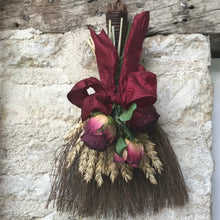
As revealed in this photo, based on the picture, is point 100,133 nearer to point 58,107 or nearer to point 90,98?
point 90,98

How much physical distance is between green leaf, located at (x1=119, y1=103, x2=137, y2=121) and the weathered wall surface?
21cm

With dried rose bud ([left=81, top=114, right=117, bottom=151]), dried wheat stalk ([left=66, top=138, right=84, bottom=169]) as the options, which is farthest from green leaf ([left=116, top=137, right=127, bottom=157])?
dried wheat stalk ([left=66, top=138, right=84, bottom=169])

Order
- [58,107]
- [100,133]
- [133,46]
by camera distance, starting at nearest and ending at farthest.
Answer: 1. [100,133]
2. [133,46]
3. [58,107]

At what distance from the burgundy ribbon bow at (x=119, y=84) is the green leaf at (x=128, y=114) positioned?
0.6 inches

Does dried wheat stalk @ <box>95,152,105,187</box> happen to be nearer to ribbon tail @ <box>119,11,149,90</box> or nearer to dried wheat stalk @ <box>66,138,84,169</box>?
dried wheat stalk @ <box>66,138,84,169</box>

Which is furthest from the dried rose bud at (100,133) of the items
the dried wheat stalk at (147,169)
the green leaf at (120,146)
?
the dried wheat stalk at (147,169)

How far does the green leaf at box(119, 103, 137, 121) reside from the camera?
69 cm

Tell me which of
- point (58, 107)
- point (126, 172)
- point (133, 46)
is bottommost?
point (126, 172)

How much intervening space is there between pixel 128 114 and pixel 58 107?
1.04 ft

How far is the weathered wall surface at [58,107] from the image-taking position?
0.87 metres

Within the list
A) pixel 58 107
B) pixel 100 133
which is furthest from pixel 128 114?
pixel 58 107

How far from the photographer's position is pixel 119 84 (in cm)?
77

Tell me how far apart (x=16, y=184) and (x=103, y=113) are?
0.42 metres

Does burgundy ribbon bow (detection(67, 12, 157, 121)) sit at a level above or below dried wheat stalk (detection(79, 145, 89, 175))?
above
